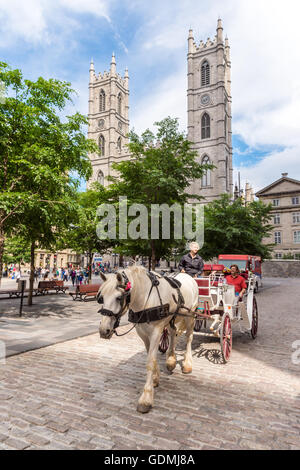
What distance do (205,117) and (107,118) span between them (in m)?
25.3

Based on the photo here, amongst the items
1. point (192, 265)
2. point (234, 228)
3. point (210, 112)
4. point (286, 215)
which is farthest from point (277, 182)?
point (192, 265)

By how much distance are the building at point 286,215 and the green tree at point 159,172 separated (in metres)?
40.2

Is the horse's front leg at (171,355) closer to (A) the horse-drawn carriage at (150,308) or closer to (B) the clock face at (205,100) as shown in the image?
(A) the horse-drawn carriage at (150,308)

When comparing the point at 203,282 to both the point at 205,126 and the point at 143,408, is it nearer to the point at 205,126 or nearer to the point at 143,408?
the point at 143,408

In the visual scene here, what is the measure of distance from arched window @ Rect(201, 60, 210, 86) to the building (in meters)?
27.1

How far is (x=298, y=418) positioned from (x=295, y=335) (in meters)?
5.01

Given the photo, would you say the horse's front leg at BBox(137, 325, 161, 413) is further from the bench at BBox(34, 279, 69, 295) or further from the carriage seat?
the bench at BBox(34, 279, 69, 295)

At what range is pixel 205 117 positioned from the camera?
197 ft

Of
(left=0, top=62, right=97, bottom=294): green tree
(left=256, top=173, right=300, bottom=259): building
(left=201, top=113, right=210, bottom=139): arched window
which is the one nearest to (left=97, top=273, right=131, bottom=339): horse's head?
(left=0, top=62, right=97, bottom=294): green tree

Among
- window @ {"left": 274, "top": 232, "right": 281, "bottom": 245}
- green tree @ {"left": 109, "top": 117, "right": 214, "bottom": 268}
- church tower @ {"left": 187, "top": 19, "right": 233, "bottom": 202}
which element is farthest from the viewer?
A: church tower @ {"left": 187, "top": 19, "right": 233, "bottom": 202}

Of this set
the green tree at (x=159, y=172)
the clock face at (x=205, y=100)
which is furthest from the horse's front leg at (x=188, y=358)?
the clock face at (x=205, y=100)

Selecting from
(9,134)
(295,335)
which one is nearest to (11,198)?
(9,134)

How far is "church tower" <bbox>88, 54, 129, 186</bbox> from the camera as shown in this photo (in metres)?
69.2
